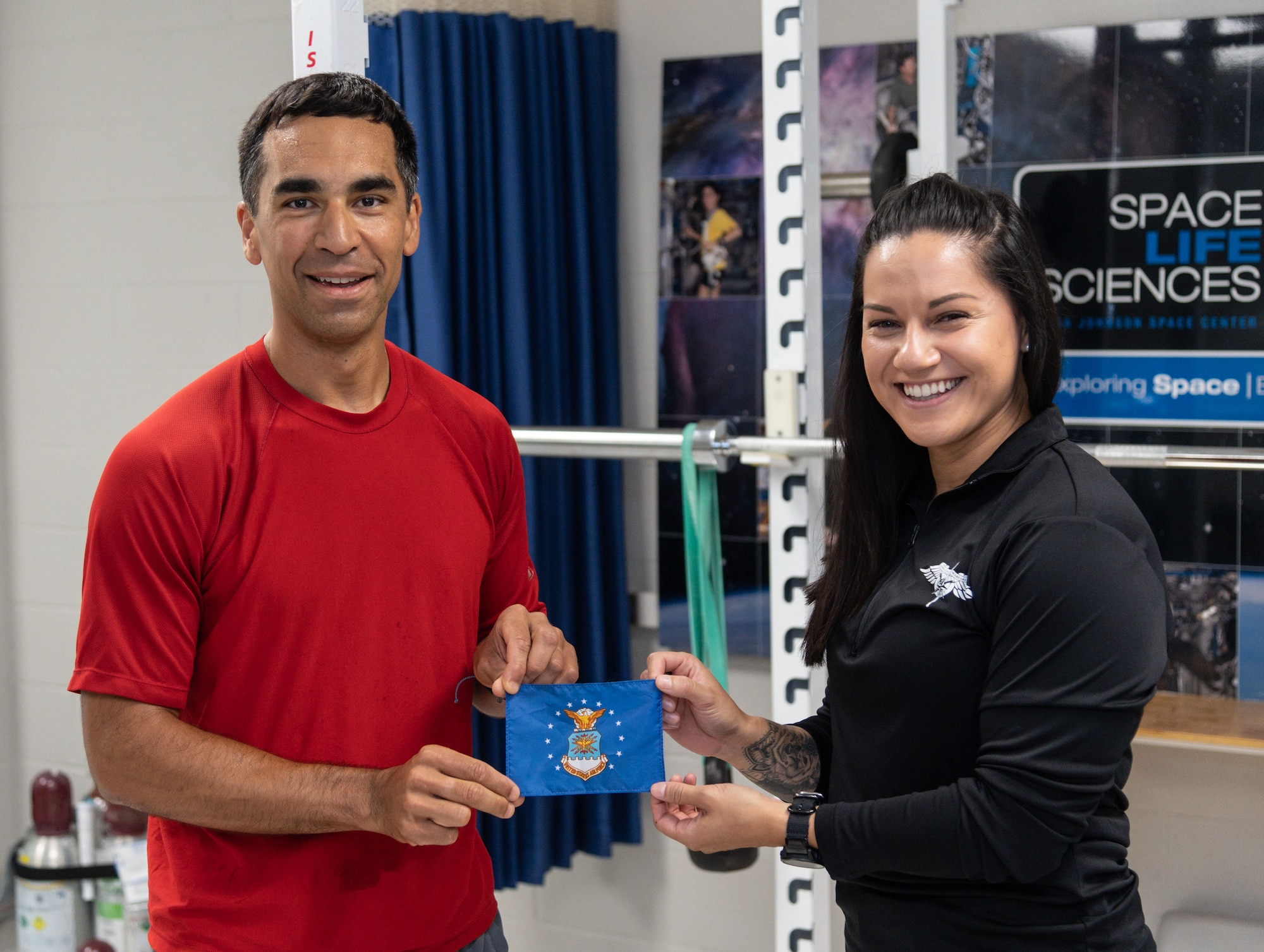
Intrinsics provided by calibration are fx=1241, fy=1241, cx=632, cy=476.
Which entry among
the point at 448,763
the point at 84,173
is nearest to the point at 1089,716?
the point at 448,763

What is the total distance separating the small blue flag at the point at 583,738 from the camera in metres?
1.34

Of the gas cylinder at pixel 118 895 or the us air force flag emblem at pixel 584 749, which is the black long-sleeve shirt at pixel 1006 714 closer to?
the us air force flag emblem at pixel 584 749

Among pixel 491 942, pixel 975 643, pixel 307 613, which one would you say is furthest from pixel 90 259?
pixel 975 643

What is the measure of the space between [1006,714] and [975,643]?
0.07m

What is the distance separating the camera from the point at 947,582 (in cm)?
116

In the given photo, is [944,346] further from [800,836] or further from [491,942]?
[491,942]

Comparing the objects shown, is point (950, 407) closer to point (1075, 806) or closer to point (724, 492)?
point (1075, 806)

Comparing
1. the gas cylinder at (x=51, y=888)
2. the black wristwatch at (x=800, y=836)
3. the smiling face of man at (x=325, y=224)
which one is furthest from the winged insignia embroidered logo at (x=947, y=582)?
the gas cylinder at (x=51, y=888)

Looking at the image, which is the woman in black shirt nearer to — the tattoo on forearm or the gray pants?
the tattoo on forearm

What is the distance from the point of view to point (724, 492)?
8.41ft

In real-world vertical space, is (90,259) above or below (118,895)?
above

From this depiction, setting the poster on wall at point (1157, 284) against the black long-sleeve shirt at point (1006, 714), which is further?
the poster on wall at point (1157, 284)

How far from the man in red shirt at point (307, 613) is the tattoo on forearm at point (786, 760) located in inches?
9.8

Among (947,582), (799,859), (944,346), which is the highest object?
(944,346)
